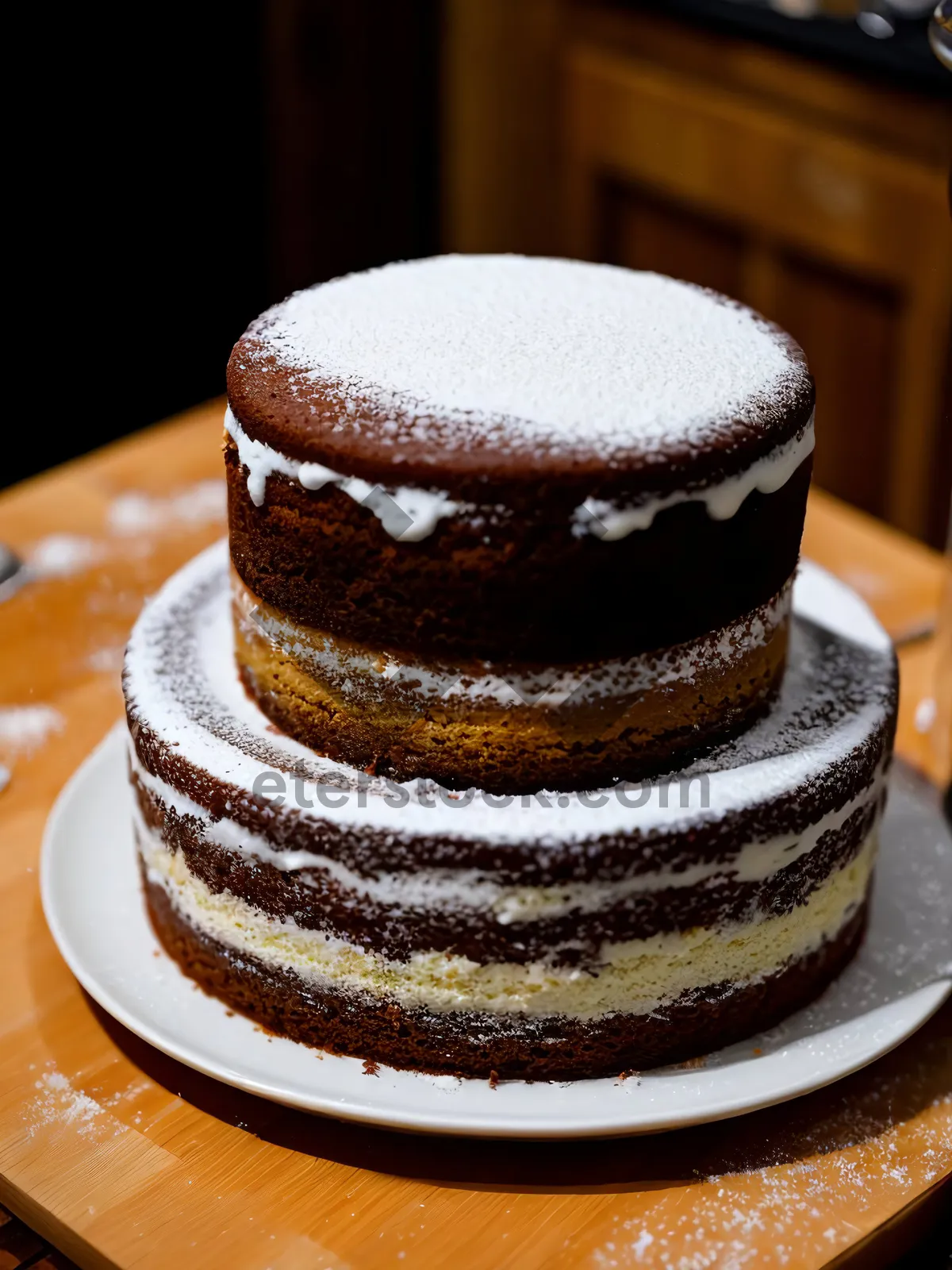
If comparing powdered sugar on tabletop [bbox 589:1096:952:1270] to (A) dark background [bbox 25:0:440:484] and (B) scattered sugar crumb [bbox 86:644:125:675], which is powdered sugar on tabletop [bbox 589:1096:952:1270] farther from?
(A) dark background [bbox 25:0:440:484]

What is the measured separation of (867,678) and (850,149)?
1.49m

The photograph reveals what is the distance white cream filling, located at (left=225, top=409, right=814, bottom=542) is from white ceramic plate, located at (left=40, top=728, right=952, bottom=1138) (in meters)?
0.45

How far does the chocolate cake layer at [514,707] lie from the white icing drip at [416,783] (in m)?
0.02

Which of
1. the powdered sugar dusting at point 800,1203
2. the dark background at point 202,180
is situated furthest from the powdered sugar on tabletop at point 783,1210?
the dark background at point 202,180

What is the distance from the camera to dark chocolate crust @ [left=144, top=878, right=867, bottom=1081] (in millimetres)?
1253

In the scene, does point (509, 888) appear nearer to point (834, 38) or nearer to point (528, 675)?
point (528, 675)

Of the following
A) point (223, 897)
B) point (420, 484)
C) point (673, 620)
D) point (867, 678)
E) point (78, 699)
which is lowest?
point (78, 699)

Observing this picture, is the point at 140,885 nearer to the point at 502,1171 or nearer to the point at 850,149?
the point at 502,1171

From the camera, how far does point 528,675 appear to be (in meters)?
1.18

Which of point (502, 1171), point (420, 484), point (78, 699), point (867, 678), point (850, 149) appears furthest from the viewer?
point (850, 149)

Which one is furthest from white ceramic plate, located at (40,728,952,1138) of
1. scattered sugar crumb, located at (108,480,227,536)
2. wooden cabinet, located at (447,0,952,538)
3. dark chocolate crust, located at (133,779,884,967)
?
wooden cabinet, located at (447,0,952,538)

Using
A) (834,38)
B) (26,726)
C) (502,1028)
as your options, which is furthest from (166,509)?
(834,38)

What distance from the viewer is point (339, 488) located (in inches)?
45.4

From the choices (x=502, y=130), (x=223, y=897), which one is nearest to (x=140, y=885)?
(x=223, y=897)
